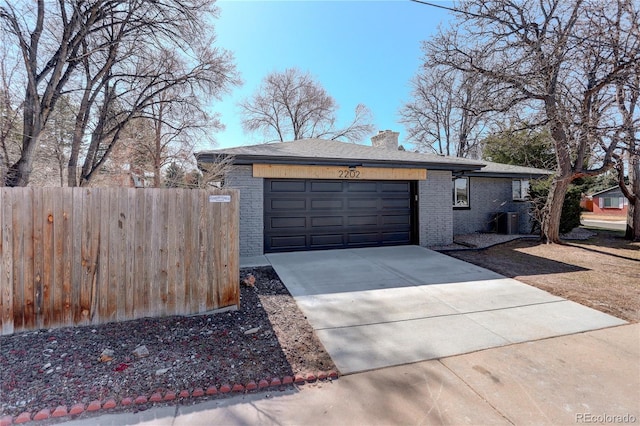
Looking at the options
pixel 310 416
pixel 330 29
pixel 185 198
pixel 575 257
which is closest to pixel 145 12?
pixel 330 29

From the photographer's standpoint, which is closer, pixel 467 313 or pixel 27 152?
pixel 467 313

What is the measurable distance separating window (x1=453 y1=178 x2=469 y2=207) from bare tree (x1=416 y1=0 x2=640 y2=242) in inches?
104

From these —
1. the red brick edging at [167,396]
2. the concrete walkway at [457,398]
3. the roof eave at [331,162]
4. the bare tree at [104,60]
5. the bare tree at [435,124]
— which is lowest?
the concrete walkway at [457,398]

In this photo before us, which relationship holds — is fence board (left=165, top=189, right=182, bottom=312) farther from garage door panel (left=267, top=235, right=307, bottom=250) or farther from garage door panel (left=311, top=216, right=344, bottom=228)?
garage door panel (left=311, top=216, right=344, bottom=228)

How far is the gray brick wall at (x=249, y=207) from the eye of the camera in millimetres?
7824

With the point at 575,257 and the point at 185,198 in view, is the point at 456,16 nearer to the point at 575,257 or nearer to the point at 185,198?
the point at 575,257

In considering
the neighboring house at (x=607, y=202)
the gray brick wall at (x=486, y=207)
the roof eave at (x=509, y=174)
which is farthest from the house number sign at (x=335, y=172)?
the neighboring house at (x=607, y=202)

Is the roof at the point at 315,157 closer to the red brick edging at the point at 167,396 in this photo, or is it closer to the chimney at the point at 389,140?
the chimney at the point at 389,140

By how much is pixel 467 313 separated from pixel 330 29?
9667 mm

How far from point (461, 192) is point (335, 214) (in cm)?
590

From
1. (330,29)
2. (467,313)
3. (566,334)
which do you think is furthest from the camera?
(330,29)

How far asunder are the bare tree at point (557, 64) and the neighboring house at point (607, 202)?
107 feet

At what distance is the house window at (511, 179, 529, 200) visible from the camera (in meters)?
12.5

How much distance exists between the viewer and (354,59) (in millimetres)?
14289
